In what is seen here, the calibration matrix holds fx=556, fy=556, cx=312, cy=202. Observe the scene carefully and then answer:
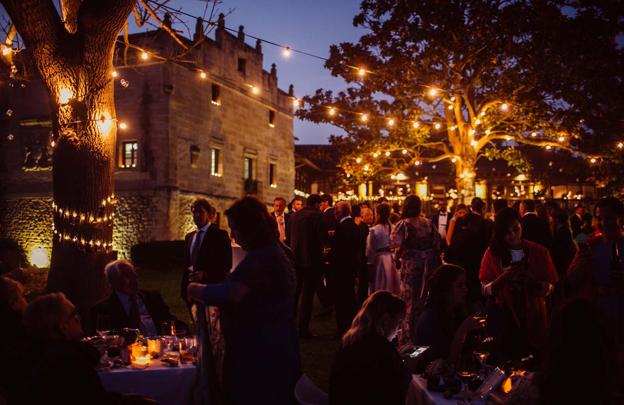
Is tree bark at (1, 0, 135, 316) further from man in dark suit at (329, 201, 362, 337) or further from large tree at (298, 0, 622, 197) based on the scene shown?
large tree at (298, 0, 622, 197)

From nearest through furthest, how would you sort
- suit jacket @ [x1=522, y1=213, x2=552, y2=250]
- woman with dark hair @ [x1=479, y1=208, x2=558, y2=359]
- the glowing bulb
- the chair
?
the chair < woman with dark hair @ [x1=479, y1=208, x2=558, y2=359] < the glowing bulb < suit jacket @ [x1=522, y1=213, x2=552, y2=250]

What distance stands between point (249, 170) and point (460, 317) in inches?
924

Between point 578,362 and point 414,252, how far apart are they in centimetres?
463

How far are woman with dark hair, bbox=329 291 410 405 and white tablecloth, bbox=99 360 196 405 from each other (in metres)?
1.39

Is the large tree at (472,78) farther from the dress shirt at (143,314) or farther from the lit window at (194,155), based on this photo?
the dress shirt at (143,314)

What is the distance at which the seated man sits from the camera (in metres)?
4.64

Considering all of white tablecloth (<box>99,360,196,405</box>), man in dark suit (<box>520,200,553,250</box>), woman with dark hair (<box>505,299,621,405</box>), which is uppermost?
man in dark suit (<box>520,200,553,250</box>)

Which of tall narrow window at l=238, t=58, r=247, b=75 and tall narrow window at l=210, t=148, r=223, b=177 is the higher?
tall narrow window at l=238, t=58, r=247, b=75

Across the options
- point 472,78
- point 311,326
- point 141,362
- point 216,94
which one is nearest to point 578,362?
point 141,362

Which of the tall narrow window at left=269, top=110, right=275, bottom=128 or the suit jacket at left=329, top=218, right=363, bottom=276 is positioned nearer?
the suit jacket at left=329, top=218, right=363, bottom=276

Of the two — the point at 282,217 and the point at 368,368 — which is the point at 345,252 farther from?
the point at 368,368

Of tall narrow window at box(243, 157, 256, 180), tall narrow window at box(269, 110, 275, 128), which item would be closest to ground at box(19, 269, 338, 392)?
tall narrow window at box(243, 157, 256, 180)

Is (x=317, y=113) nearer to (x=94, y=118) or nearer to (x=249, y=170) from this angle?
(x=249, y=170)

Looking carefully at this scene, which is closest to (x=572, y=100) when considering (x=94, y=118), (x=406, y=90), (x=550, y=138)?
(x=550, y=138)
